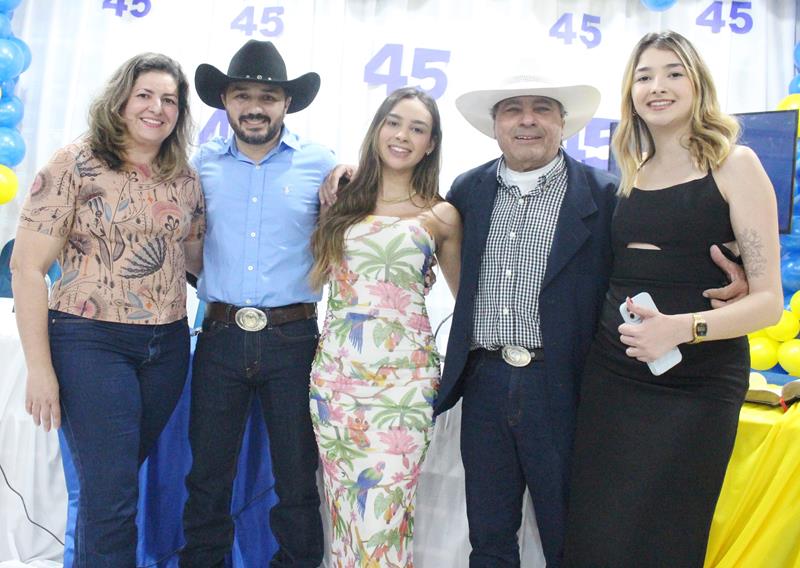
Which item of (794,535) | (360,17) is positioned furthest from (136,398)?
(360,17)

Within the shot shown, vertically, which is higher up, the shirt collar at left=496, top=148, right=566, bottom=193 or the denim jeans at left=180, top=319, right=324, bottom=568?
the shirt collar at left=496, top=148, right=566, bottom=193

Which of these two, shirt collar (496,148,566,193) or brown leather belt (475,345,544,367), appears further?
shirt collar (496,148,566,193)

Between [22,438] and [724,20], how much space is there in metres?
4.14

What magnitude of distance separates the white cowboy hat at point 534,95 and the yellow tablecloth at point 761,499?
106 centimetres

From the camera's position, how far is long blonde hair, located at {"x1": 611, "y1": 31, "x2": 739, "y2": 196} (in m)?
1.67

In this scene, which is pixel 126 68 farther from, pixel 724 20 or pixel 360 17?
pixel 724 20

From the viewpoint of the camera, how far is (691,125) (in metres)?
1.74

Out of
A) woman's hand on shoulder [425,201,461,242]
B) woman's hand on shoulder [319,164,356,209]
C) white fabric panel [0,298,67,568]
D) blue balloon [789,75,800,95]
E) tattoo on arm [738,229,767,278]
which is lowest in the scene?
white fabric panel [0,298,67,568]

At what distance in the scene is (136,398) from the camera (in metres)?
1.96

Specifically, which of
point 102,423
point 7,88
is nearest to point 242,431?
point 102,423

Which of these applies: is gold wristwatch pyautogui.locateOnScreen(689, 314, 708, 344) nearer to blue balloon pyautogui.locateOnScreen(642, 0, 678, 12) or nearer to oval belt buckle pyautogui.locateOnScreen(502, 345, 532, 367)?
oval belt buckle pyautogui.locateOnScreen(502, 345, 532, 367)

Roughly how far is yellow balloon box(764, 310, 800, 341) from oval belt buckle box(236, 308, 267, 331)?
2.51 metres

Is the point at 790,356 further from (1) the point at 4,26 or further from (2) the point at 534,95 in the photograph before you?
(1) the point at 4,26

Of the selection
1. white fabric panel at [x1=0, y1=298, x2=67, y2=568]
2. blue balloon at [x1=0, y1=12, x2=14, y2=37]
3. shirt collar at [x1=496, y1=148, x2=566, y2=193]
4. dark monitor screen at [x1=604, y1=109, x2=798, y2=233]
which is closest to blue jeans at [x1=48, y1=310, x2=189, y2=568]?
white fabric panel at [x1=0, y1=298, x2=67, y2=568]
